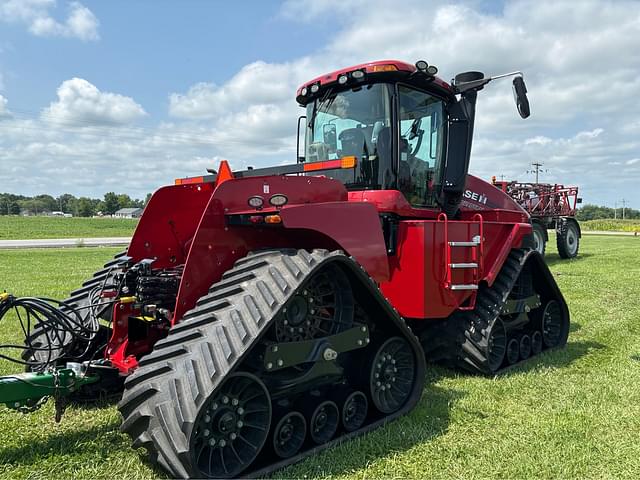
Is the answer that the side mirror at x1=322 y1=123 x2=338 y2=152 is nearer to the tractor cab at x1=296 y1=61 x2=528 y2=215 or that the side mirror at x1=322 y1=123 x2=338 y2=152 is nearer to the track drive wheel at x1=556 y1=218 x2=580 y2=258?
the tractor cab at x1=296 y1=61 x2=528 y2=215

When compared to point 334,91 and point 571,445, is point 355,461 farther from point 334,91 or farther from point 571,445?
point 334,91

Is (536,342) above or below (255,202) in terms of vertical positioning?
below

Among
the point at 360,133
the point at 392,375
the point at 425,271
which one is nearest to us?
the point at 392,375

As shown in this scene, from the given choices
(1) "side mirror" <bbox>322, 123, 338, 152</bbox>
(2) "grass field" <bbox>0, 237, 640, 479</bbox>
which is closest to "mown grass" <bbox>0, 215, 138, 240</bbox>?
(1) "side mirror" <bbox>322, 123, 338, 152</bbox>

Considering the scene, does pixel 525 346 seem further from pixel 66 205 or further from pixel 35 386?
pixel 66 205

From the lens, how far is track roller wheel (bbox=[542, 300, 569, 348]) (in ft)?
22.2

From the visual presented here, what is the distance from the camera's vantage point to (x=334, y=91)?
5520mm

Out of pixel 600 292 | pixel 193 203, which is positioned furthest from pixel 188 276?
pixel 600 292

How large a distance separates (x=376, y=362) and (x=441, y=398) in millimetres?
1003

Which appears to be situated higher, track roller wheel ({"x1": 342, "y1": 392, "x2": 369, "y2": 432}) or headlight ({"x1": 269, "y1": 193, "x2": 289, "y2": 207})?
headlight ({"x1": 269, "y1": 193, "x2": 289, "y2": 207})

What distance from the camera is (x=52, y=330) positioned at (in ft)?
13.8

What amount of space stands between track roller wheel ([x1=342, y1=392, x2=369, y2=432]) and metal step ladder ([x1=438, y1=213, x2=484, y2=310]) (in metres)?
1.61

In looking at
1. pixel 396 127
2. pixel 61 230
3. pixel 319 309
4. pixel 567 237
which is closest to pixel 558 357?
pixel 396 127

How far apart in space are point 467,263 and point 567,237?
17.6 metres
